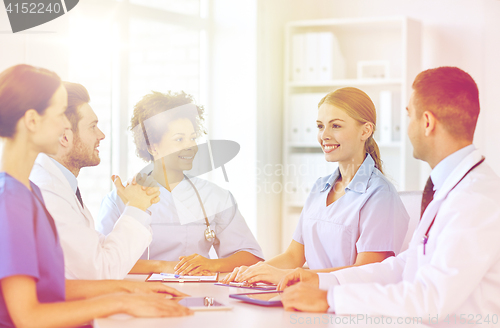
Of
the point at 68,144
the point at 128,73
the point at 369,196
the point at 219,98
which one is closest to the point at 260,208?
the point at 219,98

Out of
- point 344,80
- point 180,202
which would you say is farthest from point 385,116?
point 180,202

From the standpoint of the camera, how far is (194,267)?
1.60 metres

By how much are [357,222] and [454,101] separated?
626 millimetres

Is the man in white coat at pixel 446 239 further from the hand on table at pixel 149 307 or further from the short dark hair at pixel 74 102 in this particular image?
the short dark hair at pixel 74 102

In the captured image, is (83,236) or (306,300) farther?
(83,236)

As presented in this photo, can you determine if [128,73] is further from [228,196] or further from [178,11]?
[228,196]

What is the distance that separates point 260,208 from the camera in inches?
127

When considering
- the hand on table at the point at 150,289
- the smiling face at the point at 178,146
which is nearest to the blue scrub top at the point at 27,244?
the hand on table at the point at 150,289

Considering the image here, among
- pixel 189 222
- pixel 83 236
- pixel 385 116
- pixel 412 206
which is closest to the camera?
pixel 83 236

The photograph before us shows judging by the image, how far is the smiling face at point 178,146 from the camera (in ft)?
6.32

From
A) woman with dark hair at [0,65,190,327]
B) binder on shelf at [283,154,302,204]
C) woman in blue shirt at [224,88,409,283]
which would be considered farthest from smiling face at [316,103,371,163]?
binder on shelf at [283,154,302,204]

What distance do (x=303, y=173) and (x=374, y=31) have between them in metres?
1.17

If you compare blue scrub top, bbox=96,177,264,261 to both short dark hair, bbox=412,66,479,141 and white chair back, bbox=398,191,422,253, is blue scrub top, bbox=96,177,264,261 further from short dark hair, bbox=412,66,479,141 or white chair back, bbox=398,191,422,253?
short dark hair, bbox=412,66,479,141

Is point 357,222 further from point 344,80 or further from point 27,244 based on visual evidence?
point 344,80
